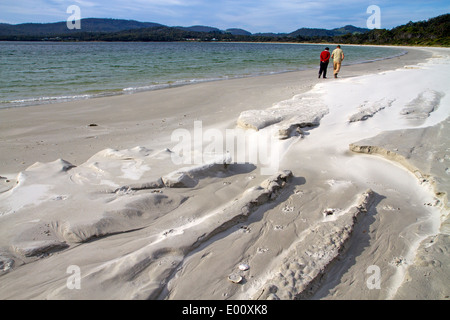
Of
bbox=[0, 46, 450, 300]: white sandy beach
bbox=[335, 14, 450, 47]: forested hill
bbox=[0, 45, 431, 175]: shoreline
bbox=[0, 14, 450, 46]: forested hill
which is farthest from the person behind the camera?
bbox=[0, 14, 450, 46]: forested hill

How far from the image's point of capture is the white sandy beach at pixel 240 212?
200cm

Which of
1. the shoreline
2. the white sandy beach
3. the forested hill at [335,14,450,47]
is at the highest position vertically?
the forested hill at [335,14,450,47]

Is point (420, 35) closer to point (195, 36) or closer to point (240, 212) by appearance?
point (195, 36)

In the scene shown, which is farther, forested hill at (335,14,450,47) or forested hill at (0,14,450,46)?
forested hill at (0,14,450,46)

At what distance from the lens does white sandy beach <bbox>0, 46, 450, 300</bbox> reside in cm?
200

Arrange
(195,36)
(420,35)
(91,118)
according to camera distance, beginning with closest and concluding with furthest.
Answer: (91,118) < (420,35) < (195,36)

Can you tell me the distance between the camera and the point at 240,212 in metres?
2.74

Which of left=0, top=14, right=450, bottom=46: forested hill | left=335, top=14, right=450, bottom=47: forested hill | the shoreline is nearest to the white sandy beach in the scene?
the shoreline

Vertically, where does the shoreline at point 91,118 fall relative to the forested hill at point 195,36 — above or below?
below

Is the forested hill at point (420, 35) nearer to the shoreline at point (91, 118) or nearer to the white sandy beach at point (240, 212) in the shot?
the shoreline at point (91, 118)

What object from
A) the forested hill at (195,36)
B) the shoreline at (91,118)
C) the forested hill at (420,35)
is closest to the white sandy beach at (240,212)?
the shoreline at (91,118)

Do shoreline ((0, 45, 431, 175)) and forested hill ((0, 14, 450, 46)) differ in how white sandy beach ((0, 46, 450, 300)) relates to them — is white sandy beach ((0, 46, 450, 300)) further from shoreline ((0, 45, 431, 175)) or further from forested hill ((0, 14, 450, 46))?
forested hill ((0, 14, 450, 46))

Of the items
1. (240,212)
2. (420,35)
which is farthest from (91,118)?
(420,35)

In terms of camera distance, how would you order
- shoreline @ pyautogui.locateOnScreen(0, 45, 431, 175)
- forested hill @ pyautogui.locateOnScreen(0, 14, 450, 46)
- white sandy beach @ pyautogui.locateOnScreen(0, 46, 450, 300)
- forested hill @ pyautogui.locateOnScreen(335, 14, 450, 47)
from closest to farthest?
white sandy beach @ pyautogui.locateOnScreen(0, 46, 450, 300)
shoreline @ pyautogui.locateOnScreen(0, 45, 431, 175)
forested hill @ pyautogui.locateOnScreen(335, 14, 450, 47)
forested hill @ pyautogui.locateOnScreen(0, 14, 450, 46)
